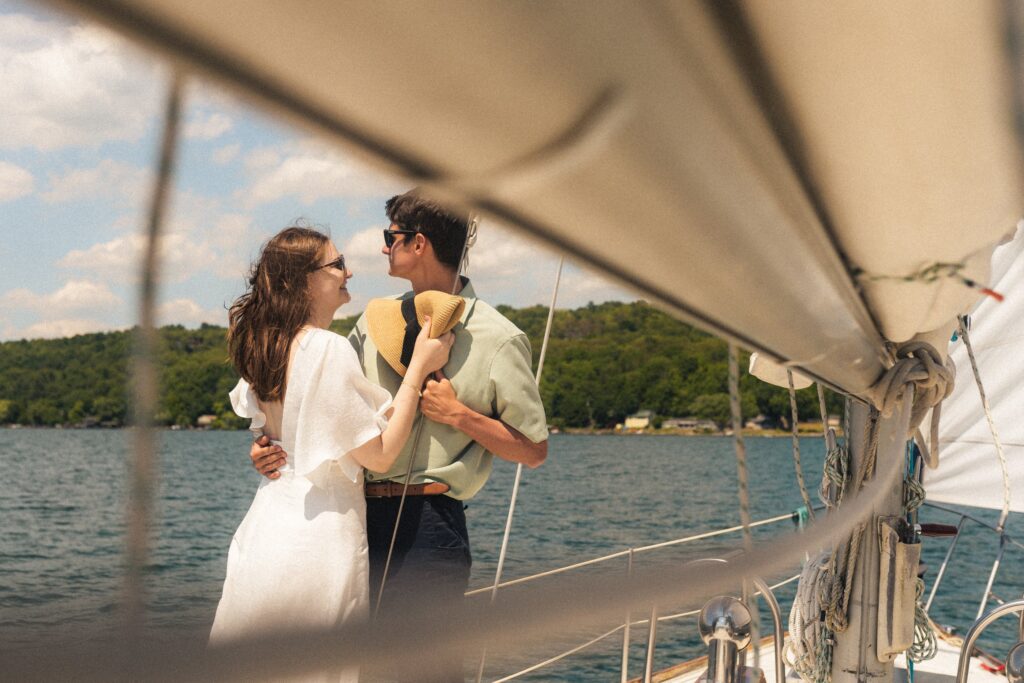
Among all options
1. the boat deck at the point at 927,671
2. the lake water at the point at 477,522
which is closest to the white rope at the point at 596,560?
the lake water at the point at 477,522

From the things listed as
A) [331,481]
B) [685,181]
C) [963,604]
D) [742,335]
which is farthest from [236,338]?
[963,604]

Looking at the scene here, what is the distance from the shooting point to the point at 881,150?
31 centimetres

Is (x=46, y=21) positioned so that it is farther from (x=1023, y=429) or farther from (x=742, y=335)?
(x=1023, y=429)

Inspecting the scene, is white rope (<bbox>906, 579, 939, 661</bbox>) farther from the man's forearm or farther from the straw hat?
the straw hat

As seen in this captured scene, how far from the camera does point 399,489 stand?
1102 mm

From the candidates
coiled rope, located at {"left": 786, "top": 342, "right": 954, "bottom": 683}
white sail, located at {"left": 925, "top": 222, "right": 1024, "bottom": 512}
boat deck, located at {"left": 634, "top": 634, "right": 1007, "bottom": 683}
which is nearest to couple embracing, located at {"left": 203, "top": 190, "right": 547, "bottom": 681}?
coiled rope, located at {"left": 786, "top": 342, "right": 954, "bottom": 683}

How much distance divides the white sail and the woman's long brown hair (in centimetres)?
271

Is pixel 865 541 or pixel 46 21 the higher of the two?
pixel 46 21

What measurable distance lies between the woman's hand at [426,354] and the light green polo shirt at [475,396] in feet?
0.17

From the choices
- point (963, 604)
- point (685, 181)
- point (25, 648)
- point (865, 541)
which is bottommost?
point (963, 604)

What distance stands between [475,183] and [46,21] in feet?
0.26

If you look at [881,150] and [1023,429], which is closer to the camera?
[881,150]

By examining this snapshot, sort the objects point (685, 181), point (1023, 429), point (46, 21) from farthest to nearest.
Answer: point (1023, 429) < point (685, 181) < point (46, 21)

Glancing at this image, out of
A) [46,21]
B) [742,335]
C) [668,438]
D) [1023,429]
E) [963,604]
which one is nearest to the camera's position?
[46,21]
